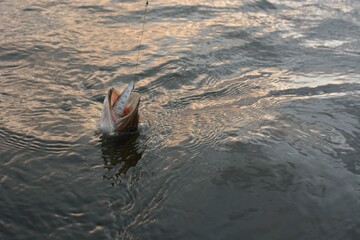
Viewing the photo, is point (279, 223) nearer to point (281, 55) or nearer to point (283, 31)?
point (281, 55)

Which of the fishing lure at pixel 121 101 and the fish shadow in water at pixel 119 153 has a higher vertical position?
the fishing lure at pixel 121 101

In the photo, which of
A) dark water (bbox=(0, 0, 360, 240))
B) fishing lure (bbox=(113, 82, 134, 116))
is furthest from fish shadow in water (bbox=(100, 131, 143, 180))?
fishing lure (bbox=(113, 82, 134, 116))

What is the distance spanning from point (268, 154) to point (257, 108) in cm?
133

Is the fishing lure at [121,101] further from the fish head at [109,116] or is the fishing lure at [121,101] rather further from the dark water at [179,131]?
the dark water at [179,131]

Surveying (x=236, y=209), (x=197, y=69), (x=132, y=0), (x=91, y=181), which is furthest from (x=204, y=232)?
(x=132, y=0)

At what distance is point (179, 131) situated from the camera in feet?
17.7

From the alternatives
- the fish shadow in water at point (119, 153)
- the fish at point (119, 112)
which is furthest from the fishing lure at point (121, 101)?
the fish shadow in water at point (119, 153)

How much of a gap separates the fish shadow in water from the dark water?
19 mm

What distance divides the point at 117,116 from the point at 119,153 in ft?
1.43

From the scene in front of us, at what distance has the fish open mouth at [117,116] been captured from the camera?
4.94m

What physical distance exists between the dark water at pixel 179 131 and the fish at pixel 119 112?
142mm

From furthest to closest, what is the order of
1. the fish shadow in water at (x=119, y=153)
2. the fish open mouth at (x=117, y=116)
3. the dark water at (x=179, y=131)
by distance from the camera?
the fish open mouth at (x=117, y=116)
the fish shadow in water at (x=119, y=153)
the dark water at (x=179, y=131)

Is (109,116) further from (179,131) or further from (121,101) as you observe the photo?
(179,131)

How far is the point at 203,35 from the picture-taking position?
8.84 metres
